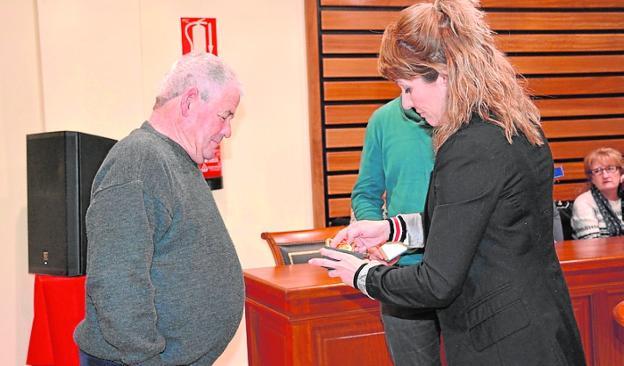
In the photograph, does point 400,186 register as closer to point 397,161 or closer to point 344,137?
point 397,161

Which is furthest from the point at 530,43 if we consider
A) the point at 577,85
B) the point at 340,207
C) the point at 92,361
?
the point at 92,361

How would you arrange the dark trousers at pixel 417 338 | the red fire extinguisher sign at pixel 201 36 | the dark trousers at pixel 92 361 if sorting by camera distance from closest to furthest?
the dark trousers at pixel 92 361 < the dark trousers at pixel 417 338 < the red fire extinguisher sign at pixel 201 36

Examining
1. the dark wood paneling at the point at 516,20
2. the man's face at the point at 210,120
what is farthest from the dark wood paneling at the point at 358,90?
the man's face at the point at 210,120

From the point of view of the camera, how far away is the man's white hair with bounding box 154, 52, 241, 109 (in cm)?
196

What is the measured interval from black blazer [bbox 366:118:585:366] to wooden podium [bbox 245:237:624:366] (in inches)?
52.2

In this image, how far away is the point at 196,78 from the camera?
6.44 ft

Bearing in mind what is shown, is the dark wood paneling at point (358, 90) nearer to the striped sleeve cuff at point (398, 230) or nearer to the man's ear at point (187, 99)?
the striped sleeve cuff at point (398, 230)

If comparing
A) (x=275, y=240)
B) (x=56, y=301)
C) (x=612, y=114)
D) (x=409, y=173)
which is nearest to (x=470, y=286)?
(x=409, y=173)

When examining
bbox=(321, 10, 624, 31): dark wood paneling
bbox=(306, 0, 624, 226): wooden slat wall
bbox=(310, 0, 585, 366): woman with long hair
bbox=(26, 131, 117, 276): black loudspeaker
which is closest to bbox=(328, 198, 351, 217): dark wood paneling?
bbox=(306, 0, 624, 226): wooden slat wall

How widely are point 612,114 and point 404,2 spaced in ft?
6.46

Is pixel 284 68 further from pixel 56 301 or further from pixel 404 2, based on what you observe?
pixel 56 301

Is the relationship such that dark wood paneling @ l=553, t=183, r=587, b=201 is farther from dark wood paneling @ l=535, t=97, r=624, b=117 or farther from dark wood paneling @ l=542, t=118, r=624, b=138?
dark wood paneling @ l=535, t=97, r=624, b=117

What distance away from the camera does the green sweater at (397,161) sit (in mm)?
2531

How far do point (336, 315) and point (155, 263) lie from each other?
1287 mm
